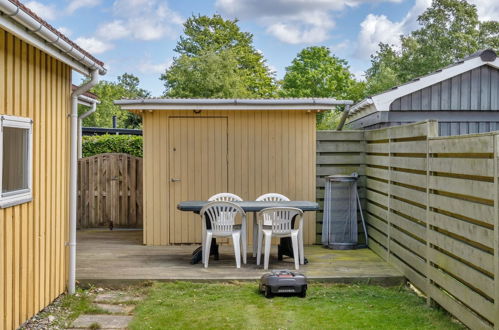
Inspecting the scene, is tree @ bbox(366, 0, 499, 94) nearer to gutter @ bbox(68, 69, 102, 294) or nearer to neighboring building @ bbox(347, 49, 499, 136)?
neighboring building @ bbox(347, 49, 499, 136)

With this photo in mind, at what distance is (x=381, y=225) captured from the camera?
741 cm

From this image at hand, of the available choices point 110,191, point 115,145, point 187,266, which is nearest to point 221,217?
point 187,266

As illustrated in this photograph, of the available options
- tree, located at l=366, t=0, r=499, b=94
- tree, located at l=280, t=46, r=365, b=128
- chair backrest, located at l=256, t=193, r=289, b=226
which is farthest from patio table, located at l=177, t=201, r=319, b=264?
tree, located at l=280, t=46, r=365, b=128

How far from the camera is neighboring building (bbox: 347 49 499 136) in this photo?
8.69 meters

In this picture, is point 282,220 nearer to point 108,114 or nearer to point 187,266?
point 187,266

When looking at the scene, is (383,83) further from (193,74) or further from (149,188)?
(149,188)

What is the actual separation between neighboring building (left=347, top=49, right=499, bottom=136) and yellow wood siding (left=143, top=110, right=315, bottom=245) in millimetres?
1357

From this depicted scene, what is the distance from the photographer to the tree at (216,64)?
2891 centimetres

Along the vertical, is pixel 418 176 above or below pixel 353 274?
above

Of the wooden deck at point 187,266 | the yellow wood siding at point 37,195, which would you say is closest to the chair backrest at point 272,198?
the wooden deck at point 187,266

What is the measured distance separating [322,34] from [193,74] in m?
14.0

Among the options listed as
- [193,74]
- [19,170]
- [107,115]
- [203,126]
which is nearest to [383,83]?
[193,74]

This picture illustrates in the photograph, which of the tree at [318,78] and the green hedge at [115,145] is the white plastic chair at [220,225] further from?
the tree at [318,78]

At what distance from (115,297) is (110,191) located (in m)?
4.70
